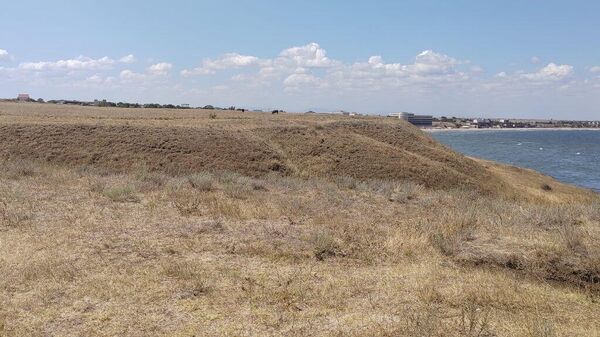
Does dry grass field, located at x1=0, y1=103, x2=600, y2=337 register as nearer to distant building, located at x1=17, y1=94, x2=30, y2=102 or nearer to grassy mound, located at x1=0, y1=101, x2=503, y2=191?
grassy mound, located at x1=0, y1=101, x2=503, y2=191

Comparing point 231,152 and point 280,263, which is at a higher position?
point 280,263

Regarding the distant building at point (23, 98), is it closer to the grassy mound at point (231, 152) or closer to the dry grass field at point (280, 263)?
the grassy mound at point (231, 152)

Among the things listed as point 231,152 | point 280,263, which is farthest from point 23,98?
point 280,263

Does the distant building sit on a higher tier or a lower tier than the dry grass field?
higher

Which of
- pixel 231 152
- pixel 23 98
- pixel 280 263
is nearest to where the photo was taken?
pixel 280 263

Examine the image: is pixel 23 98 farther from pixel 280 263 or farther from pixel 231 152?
pixel 280 263

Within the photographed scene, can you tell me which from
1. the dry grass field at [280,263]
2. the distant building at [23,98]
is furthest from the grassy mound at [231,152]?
the distant building at [23,98]

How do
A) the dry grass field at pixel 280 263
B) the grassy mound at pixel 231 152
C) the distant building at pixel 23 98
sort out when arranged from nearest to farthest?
the dry grass field at pixel 280 263
the grassy mound at pixel 231 152
the distant building at pixel 23 98

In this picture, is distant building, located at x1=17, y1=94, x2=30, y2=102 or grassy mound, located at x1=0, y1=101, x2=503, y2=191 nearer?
grassy mound, located at x1=0, y1=101, x2=503, y2=191

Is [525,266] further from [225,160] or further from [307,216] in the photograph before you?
[225,160]

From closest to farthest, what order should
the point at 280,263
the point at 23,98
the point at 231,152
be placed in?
the point at 280,263 < the point at 231,152 < the point at 23,98

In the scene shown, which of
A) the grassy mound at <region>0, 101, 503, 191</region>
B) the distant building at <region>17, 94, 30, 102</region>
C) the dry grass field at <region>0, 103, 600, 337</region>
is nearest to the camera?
the dry grass field at <region>0, 103, 600, 337</region>

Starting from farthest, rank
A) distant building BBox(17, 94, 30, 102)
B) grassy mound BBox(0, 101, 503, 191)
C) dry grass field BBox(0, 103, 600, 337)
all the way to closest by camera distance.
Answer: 1. distant building BBox(17, 94, 30, 102)
2. grassy mound BBox(0, 101, 503, 191)
3. dry grass field BBox(0, 103, 600, 337)

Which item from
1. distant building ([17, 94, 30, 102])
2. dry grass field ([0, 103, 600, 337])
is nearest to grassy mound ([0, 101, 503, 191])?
dry grass field ([0, 103, 600, 337])
